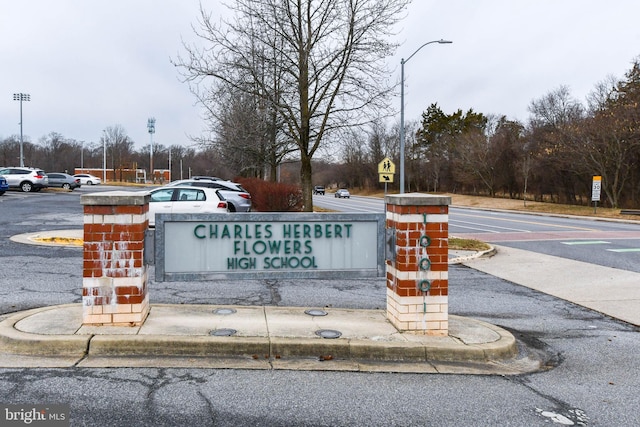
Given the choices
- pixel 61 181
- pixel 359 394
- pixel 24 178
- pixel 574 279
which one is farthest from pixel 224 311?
pixel 61 181

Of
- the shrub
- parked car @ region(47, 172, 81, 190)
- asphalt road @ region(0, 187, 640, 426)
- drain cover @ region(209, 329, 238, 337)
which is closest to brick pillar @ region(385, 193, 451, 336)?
asphalt road @ region(0, 187, 640, 426)

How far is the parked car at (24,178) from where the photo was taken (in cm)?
3884

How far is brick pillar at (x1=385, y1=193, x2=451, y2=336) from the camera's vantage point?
5.86m

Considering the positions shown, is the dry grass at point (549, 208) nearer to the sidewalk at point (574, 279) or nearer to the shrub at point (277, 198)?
the shrub at point (277, 198)

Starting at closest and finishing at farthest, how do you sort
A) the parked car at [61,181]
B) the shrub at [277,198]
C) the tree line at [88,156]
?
the shrub at [277,198] → the parked car at [61,181] → the tree line at [88,156]

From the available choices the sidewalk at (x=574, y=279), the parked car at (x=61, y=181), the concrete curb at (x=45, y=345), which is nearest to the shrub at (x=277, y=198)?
the sidewalk at (x=574, y=279)

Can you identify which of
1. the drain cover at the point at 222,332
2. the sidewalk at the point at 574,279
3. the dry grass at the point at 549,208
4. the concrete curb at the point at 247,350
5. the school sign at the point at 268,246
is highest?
the school sign at the point at 268,246

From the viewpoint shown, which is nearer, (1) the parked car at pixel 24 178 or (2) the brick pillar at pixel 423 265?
(2) the brick pillar at pixel 423 265

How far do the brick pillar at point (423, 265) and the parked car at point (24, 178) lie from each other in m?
39.6

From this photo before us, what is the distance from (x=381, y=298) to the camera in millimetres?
8594

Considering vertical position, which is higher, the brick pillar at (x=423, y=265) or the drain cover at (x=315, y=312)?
the brick pillar at (x=423, y=265)

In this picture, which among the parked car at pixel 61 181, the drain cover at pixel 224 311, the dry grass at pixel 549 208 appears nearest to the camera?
the drain cover at pixel 224 311

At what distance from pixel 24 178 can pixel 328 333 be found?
3962 centimetres

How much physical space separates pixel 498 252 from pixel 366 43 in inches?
281
